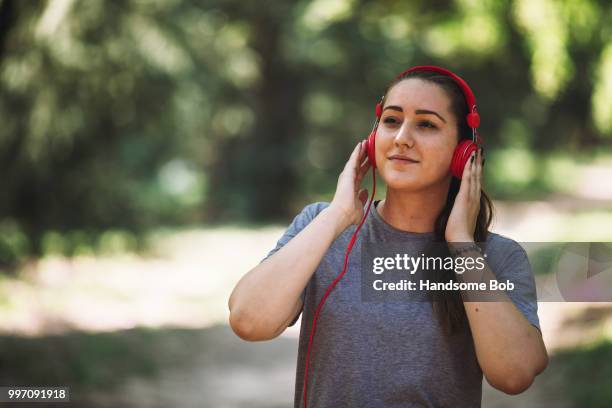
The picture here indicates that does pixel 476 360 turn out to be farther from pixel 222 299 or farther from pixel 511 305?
pixel 222 299

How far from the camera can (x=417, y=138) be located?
2.21m

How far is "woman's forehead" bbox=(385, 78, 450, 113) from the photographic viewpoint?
2.22 m

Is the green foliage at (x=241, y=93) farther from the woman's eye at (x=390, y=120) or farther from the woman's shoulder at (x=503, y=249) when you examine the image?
the woman's shoulder at (x=503, y=249)

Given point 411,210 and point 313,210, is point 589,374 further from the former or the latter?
point 313,210

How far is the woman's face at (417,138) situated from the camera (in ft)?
7.25

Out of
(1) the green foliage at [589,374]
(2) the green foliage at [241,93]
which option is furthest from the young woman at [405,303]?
(1) the green foliage at [589,374]

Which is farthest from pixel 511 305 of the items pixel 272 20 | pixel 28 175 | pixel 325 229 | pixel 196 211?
pixel 196 211

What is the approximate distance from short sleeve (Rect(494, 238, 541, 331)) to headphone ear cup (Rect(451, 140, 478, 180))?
30cm

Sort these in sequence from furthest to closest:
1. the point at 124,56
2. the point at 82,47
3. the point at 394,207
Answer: the point at 124,56 → the point at 82,47 → the point at 394,207

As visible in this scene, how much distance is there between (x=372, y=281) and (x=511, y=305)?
418 mm

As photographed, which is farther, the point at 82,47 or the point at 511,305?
the point at 82,47

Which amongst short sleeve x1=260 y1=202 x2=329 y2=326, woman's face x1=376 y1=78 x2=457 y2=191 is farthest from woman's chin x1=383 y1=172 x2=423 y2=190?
short sleeve x1=260 y1=202 x2=329 y2=326

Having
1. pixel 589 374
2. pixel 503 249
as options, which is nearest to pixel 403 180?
pixel 503 249

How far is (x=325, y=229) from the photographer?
210 cm
